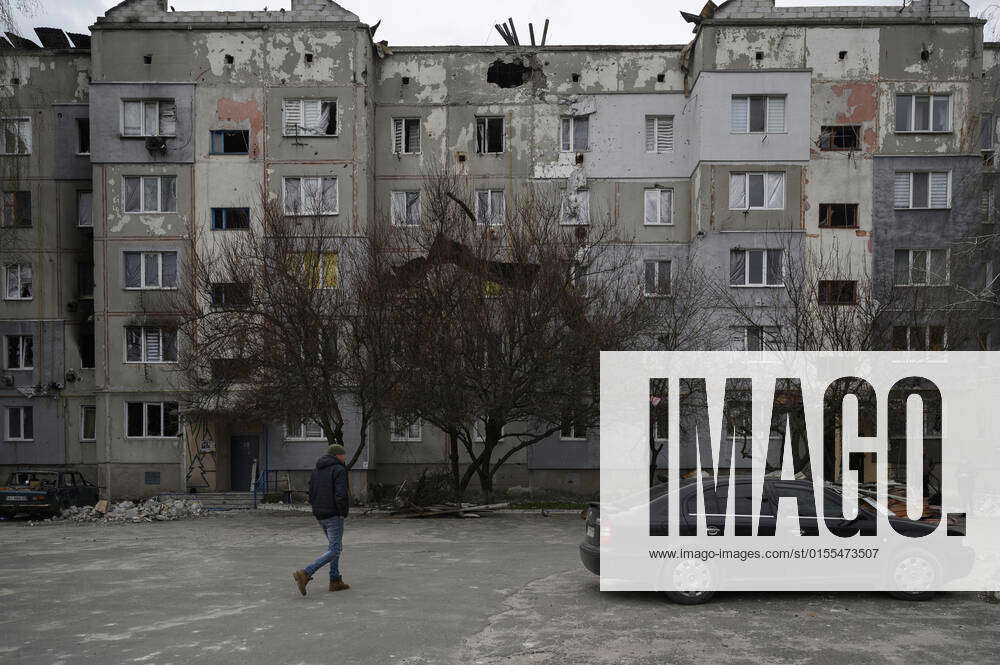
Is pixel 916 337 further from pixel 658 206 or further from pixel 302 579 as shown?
pixel 302 579

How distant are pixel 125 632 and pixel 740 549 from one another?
23.8ft

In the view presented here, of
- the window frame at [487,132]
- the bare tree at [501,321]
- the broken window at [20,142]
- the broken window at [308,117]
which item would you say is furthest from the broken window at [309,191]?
the broken window at [20,142]

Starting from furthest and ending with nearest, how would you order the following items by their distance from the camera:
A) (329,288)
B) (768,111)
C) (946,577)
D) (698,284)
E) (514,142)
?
(514,142) → (768,111) → (698,284) → (329,288) → (946,577)

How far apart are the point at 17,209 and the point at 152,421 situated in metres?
9.73

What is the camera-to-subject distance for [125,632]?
898 centimetres

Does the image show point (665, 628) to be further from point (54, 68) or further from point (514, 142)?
point (54, 68)

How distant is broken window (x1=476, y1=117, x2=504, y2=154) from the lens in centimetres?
2988

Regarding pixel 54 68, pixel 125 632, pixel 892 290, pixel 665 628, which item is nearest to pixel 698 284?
pixel 892 290

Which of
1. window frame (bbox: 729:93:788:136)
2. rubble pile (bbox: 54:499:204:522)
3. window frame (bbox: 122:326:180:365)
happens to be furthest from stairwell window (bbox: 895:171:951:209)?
window frame (bbox: 122:326:180:365)

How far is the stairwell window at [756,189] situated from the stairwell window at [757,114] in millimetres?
1568

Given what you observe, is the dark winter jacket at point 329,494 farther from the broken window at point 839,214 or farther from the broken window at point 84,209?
the broken window at point 84,209

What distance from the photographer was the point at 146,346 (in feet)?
93.1

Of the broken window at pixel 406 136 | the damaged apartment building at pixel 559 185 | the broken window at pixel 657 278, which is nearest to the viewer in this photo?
the broken window at pixel 657 278

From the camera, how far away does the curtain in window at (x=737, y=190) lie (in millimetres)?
27844
